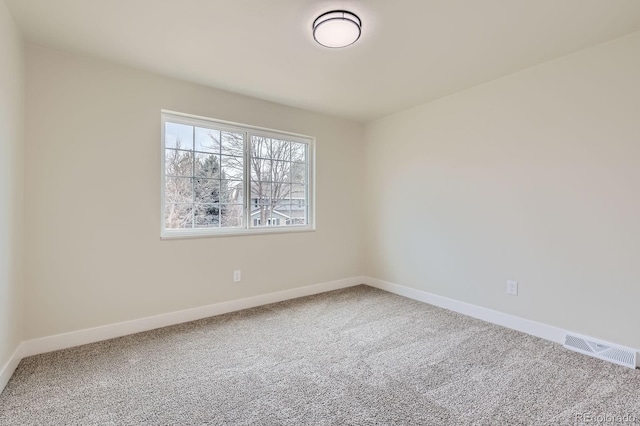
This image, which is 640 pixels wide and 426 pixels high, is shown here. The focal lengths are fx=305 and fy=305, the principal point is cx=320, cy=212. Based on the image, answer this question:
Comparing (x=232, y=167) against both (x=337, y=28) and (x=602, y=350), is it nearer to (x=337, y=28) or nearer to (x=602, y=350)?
(x=337, y=28)

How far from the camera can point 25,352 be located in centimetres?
223

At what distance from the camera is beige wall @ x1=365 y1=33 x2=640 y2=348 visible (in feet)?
7.28

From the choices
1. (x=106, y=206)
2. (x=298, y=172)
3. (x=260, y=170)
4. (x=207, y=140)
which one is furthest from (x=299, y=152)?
(x=106, y=206)

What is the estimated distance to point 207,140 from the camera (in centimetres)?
318

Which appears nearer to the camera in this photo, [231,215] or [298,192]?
[231,215]

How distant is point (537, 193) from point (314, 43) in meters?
2.24

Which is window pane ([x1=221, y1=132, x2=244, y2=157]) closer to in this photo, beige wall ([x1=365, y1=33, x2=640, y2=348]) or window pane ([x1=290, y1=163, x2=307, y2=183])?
window pane ([x1=290, y1=163, x2=307, y2=183])

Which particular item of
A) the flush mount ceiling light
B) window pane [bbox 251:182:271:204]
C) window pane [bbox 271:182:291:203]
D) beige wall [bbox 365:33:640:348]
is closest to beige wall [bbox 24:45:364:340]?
window pane [bbox 251:182:271:204]

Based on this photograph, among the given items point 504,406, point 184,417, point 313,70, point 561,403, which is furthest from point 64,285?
point 561,403

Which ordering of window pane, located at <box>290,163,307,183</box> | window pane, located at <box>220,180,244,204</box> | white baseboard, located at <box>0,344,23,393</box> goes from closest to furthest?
white baseboard, located at <box>0,344,23,393</box>
window pane, located at <box>220,180,244,204</box>
window pane, located at <box>290,163,307,183</box>

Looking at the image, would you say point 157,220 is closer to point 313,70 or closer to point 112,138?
point 112,138

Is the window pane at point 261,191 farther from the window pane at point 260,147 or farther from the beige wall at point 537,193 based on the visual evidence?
the beige wall at point 537,193

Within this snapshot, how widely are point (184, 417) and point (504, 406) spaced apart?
1729 mm

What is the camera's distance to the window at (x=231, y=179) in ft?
9.76
